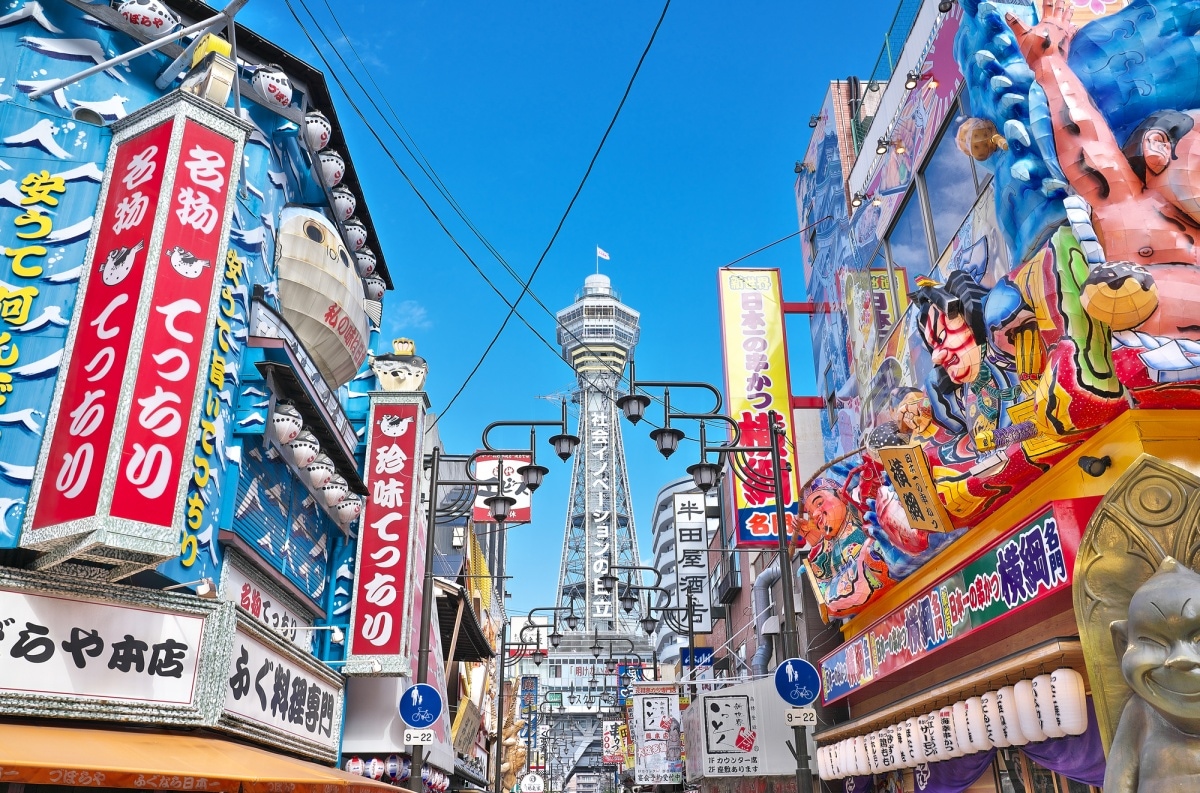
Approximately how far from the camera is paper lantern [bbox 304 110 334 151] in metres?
15.0

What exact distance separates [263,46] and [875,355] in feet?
41.5

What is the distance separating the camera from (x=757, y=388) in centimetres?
2191

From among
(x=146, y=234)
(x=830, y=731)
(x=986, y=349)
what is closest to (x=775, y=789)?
(x=830, y=731)

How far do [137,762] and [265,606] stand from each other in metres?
5.58

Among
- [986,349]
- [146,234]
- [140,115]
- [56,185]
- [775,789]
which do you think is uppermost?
[140,115]

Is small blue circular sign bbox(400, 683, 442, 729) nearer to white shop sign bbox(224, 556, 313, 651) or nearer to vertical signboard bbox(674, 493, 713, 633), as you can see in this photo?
white shop sign bbox(224, 556, 313, 651)

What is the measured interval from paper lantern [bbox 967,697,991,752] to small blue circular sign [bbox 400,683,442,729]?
741cm

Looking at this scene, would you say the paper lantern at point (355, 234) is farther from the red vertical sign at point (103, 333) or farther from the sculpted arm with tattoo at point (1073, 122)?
the sculpted arm with tattoo at point (1073, 122)

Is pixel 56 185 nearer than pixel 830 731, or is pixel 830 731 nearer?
pixel 56 185

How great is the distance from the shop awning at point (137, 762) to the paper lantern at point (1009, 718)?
8.08 metres

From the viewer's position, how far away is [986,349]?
10.8 metres

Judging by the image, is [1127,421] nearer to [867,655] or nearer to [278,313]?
[867,655]

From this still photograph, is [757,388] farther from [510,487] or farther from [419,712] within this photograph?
[510,487]

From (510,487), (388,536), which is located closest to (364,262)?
(388,536)
